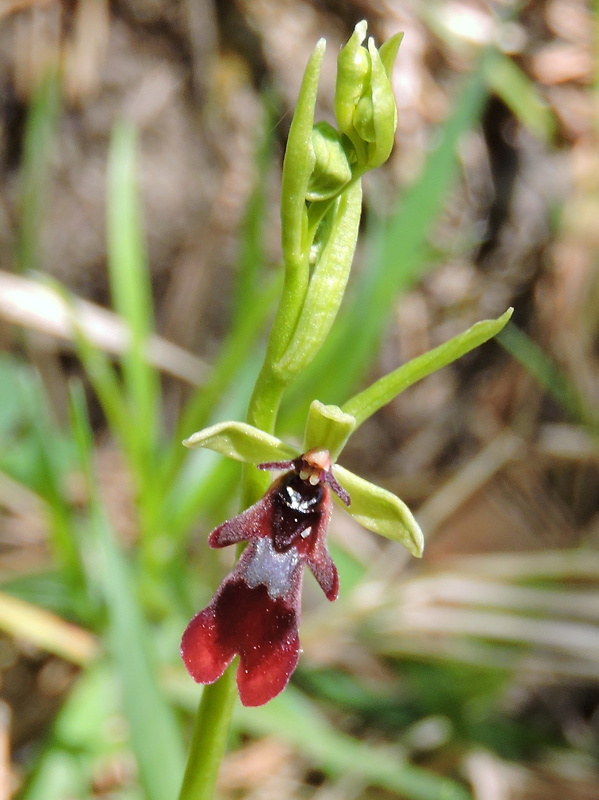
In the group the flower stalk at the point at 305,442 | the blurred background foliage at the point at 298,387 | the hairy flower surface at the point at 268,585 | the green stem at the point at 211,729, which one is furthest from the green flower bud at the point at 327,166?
the blurred background foliage at the point at 298,387

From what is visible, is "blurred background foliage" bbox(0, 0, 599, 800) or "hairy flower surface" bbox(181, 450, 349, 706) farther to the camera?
"blurred background foliage" bbox(0, 0, 599, 800)

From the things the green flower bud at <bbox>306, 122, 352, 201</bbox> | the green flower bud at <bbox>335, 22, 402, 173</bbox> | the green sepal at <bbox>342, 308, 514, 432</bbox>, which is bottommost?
the green sepal at <bbox>342, 308, 514, 432</bbox>

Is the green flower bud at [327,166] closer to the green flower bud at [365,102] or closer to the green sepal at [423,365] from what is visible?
the green flower bud at [365,102]

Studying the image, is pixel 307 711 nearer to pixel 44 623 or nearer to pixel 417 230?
pixel 44 623

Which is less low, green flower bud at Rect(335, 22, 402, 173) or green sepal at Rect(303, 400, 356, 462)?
green flower bud at Rect(335, 22, 402, 173)

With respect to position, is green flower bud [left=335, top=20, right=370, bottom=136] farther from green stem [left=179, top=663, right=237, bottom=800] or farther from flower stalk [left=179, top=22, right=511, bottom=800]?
green stem [left=179, top=663, right=237, bottom=800]

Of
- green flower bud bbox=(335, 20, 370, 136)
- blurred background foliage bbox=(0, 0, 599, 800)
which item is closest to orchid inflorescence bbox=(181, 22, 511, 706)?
green flower bud bbox=(335, 20, 370, 136)

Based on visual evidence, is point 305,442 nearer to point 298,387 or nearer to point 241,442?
point 241,442
